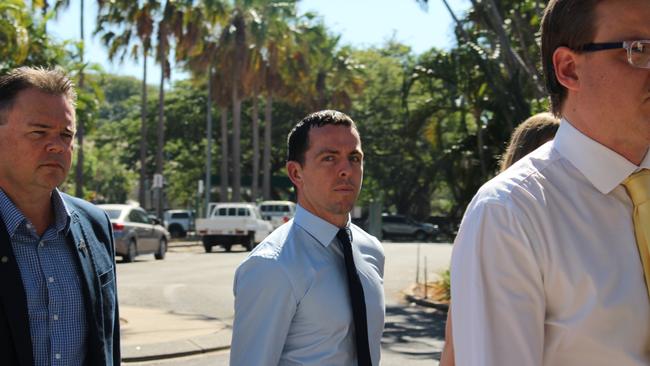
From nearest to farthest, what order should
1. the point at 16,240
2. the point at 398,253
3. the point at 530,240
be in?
the point at 530,240 → the point at 16,240 → the point at 398,253

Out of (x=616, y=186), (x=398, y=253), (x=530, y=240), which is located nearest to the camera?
(x=530, y=240)

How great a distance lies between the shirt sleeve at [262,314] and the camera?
342 cm

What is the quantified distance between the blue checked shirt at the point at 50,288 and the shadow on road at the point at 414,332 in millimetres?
7680

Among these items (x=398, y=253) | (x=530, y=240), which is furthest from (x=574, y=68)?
(x=398, y=253)

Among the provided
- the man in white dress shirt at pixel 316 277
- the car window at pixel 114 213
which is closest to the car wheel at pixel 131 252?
the car window at pixel 114 213

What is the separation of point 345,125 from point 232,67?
36857 millimetres

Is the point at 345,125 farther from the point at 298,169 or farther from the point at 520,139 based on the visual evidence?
the point at 520,139

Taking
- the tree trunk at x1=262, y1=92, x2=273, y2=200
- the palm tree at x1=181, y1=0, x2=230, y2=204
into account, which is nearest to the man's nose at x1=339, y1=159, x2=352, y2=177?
the palm tree at x1=181, y1=0, x2=230, y2=204

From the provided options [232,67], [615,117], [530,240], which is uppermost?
[232,67]

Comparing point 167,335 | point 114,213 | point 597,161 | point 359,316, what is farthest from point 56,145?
point 114,213

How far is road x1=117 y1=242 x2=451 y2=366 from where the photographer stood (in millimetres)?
11219

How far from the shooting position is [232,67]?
40.4 metres

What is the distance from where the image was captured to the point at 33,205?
359 centimetres

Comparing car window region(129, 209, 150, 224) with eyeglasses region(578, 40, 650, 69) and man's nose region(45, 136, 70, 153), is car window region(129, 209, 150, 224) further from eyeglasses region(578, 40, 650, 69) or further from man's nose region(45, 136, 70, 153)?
eyeglasses region(578, 40, 650, 69)
